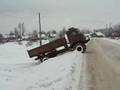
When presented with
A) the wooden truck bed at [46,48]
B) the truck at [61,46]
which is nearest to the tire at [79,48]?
the truck at [61,46]

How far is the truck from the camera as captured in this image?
2373cm

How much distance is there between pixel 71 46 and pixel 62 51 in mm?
1219

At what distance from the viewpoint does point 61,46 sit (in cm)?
2505

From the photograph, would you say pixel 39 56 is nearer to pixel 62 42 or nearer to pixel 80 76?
pixel 62 42

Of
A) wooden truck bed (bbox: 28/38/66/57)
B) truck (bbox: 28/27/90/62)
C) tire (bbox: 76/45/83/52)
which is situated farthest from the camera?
tire (bbox: 76/45/83/52)

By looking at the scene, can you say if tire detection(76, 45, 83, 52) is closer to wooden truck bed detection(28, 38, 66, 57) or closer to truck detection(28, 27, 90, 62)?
truck detection(28, 27, 90, 62)

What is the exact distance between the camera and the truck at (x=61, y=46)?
23.7 m

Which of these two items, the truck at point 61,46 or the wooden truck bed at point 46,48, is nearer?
the wooden truck bed at point 46,48

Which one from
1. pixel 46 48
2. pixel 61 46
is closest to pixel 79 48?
pixel 61 46

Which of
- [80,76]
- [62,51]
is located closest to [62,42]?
[62,51]

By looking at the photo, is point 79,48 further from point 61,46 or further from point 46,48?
point 46,48

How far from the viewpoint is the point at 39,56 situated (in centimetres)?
2375

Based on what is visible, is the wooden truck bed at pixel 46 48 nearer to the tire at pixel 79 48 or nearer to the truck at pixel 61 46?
the truck at pixel 61 46

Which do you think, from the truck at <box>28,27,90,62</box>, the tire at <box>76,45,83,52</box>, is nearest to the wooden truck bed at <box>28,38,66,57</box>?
the truck at <box>28,27,90,62</box>
